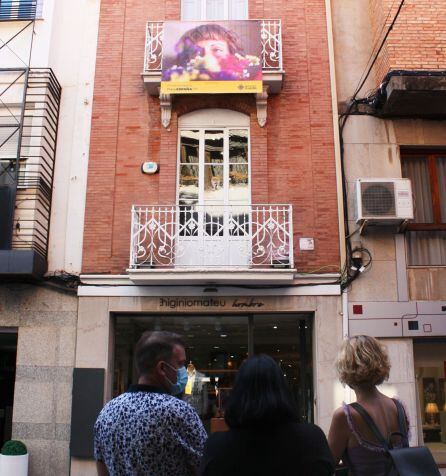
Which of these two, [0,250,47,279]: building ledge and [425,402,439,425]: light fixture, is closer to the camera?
[0,250,47,279]: building ledge

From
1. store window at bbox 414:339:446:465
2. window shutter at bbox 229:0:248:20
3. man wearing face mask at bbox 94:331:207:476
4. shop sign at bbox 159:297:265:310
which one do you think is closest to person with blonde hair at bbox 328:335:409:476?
man wearing face mask at bbox 94:331:207:476

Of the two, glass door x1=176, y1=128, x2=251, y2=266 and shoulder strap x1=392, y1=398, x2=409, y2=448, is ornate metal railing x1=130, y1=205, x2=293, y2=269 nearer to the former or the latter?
glass door x1=176, y1=128, x2=251, y2=266

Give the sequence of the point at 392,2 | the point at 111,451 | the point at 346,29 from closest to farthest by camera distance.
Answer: the point at 111,451 → the point at 392,2 → the point at 346,29

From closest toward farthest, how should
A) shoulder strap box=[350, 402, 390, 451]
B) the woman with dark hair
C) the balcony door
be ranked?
the woman with dark hair, shoulder strap box=[350, 402, 390, 451], the balcony door

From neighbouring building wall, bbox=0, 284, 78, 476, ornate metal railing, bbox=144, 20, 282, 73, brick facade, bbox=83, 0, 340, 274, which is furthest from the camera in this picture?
ornate metal railing, bbox=144, 20, 282, 73

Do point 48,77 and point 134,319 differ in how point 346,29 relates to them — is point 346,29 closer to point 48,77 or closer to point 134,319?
point 48,77

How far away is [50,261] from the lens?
1023 cm

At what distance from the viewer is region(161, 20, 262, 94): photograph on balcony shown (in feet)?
34.4

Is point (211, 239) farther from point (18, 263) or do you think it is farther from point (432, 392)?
point (432, 392)

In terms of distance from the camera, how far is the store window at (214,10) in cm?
1171

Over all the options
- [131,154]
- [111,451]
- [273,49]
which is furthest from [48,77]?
[111,451]

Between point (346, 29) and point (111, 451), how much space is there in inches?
415

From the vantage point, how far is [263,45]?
10.8 m

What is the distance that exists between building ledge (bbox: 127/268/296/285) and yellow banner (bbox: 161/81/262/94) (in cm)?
347
